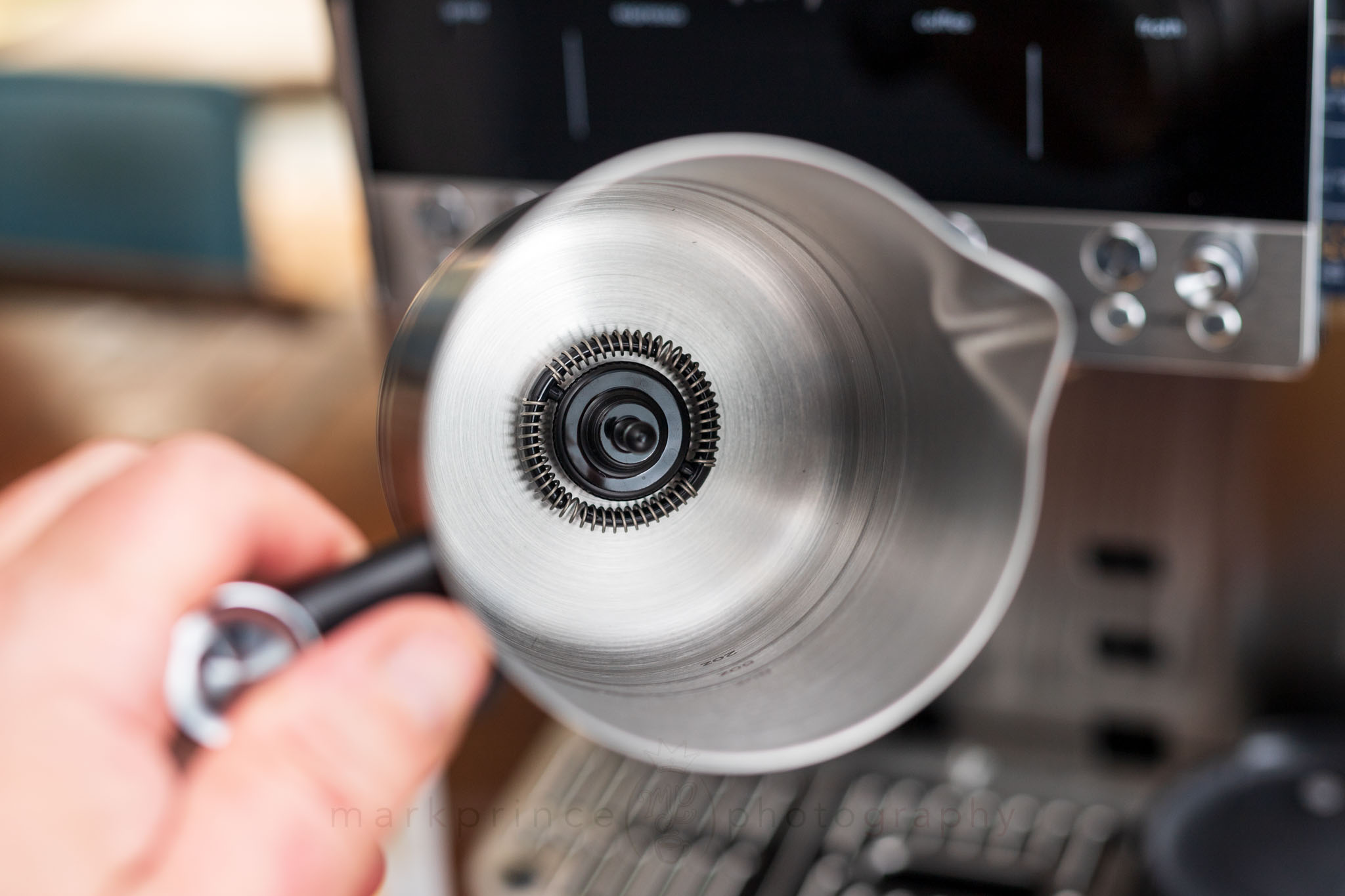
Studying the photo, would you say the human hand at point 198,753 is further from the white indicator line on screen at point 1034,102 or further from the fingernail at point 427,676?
the white indicator line on screen at point 1034,102

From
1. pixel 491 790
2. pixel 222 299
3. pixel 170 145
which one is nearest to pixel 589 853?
pixel 491 790

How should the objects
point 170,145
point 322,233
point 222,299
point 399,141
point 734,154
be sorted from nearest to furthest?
point 734,154 < point 399,141 < point 222,299 < point 170,145 < point 322,233

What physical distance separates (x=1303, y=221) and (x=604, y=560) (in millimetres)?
155

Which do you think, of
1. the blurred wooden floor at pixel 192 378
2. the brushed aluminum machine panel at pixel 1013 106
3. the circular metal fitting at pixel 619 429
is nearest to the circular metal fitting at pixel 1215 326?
the brushed aluminum machine panel at pixel 1013 106

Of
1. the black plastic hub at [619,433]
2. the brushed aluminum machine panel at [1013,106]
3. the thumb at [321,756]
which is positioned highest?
the brushed aluminum machine panel at [1013,106]

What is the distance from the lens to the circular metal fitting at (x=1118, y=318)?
29 cm

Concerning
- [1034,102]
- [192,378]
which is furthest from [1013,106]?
[192,378]

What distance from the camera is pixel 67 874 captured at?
0.74 feet

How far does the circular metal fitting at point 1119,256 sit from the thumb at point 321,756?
0.50ft

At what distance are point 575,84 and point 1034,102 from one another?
0.10m

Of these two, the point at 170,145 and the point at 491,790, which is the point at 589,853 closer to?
the point at 491,790

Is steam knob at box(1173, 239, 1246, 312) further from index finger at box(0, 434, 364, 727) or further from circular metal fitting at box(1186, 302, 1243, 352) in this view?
index finger at box(0, 434, 364, 727)

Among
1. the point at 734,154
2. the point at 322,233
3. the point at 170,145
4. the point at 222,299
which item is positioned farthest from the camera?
the point at 322,233

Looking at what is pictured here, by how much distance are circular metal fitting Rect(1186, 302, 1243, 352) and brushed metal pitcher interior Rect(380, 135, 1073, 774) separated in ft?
0.24
